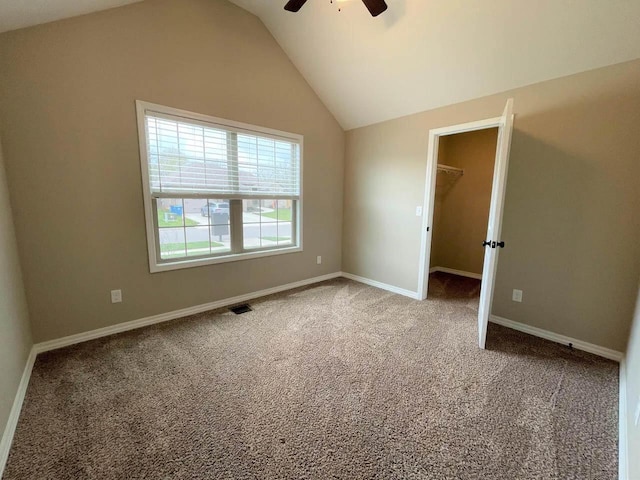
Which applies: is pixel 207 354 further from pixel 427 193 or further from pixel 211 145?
pixel 427 193

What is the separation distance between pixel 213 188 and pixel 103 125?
1014 mm

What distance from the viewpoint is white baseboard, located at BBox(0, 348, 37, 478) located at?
1.27 meters

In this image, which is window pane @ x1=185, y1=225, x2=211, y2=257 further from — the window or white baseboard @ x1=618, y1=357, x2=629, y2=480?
white baseboard @ x1=618, y1=357, x2=629, y2=480

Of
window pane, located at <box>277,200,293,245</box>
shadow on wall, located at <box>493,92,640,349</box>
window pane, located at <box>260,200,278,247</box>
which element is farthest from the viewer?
window pane, located at <box>277,200,293,245</box>

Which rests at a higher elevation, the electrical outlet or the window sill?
the window sill

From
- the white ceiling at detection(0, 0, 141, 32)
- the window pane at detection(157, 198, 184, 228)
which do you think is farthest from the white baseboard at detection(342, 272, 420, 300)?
the white ceiling at detection(0, 0, 141, 32)

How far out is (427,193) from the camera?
3236mm

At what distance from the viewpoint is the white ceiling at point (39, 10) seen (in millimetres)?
1628

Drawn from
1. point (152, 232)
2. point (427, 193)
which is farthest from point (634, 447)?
point (152, 232)

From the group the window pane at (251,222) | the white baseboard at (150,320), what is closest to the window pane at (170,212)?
the window pane at (251,222)

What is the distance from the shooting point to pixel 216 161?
114 inches

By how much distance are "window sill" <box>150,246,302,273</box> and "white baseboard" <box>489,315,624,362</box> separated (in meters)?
2.52

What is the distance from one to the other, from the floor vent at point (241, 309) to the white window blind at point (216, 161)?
4.14 ft

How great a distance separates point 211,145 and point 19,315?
6.69ft
